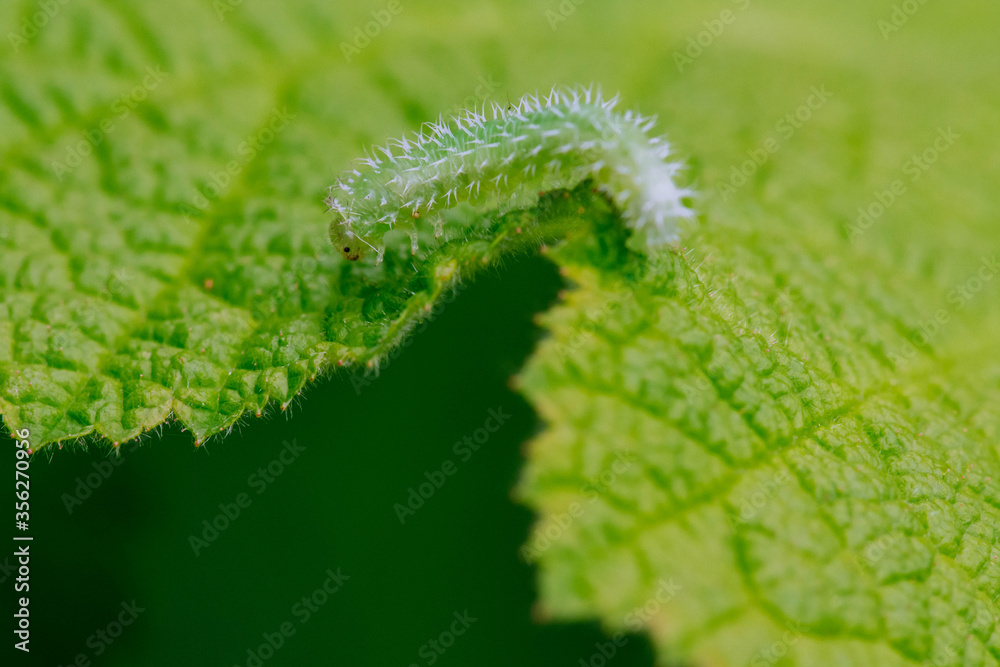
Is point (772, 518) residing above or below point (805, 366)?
below

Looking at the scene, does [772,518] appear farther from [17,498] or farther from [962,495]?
[17,498]

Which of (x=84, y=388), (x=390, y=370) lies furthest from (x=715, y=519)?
(x=84, y=388)

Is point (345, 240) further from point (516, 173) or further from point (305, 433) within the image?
point (305, 433)

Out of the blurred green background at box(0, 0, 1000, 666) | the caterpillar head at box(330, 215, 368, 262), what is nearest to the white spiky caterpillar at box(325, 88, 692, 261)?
the caterpillar head at box(330, 215, 368, 262)

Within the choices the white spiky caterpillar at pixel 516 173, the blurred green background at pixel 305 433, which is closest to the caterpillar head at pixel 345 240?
the white spiky caterpillar at pixel 516 173

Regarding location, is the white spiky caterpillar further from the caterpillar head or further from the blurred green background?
the blurred green background

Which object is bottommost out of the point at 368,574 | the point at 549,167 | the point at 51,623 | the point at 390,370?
the point at 51,623

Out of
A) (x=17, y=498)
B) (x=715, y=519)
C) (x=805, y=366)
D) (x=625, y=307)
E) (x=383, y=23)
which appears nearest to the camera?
(x=715, y=519)
